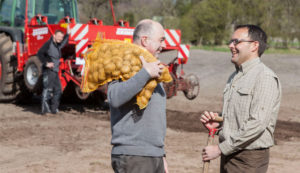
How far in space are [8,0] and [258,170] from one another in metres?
8.23

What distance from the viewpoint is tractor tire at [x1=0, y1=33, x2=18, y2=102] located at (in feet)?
29.8

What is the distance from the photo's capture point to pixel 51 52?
7.84 metres

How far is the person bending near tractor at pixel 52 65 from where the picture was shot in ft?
25.7

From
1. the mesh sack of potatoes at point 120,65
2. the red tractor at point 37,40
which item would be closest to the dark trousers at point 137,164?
the mesh sack of potatoes at point 120,65

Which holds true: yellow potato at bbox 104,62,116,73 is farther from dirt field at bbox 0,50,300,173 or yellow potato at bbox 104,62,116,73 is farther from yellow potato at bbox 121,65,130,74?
dirt field at bbox 0,50,300,173

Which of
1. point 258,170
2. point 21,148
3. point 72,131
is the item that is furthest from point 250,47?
point 72,131

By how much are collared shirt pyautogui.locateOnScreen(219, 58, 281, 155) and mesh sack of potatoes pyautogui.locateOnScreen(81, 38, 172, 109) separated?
0.53 m

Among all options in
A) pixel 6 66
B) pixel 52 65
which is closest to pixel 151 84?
pixel 52 65

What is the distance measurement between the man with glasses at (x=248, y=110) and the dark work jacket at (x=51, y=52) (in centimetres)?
562

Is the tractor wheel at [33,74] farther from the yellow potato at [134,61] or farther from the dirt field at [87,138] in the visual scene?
the yellow potato at [134,61]

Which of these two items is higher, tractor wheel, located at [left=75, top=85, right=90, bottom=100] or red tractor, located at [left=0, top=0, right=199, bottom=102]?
red tractor, located at [left=0, top=0, right=199, bottom=102]

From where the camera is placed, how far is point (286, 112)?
893cm

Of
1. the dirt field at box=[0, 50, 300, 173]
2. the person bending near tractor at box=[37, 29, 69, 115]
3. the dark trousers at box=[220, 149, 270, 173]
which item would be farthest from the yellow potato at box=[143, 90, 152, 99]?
the person bending near tractor at box=[37, 29, 69, 115]

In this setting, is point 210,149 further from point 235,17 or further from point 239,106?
point 235,17
